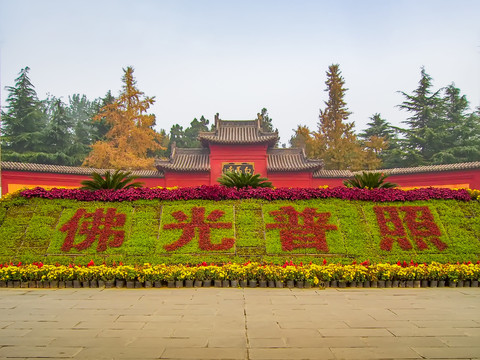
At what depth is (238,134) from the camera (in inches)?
859

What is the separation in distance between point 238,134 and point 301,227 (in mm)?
15144

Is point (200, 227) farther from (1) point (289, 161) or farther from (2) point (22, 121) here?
(2) point (22, 121)

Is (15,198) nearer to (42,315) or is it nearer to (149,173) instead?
(42,315)

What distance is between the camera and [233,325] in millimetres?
3568

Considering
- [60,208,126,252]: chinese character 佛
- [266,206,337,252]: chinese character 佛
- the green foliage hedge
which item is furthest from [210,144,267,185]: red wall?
[60,208,126,252]: chinese character 佛

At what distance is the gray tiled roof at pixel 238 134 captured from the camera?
2025 centimetres

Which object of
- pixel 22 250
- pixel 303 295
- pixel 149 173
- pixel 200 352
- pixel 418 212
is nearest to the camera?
pixel 200 352

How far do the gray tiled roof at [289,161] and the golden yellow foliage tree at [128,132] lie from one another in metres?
8.89

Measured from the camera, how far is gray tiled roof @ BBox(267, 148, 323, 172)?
19359 mm

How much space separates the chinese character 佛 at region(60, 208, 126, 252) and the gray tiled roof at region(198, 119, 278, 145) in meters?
13.1

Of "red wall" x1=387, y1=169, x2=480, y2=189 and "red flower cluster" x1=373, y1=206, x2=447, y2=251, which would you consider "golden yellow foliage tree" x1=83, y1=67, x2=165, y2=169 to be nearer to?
"red wall" x1=387, y1=169, x2=480, y2=189

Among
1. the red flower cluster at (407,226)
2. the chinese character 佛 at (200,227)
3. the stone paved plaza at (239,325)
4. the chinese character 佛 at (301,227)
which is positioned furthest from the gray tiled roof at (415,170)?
the stone paved plaza at (239,325)

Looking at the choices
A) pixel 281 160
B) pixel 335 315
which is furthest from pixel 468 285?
pixel 281 160

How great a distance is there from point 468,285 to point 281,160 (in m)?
15.3
